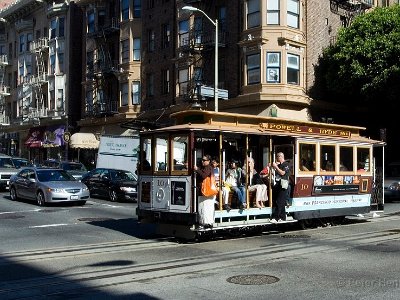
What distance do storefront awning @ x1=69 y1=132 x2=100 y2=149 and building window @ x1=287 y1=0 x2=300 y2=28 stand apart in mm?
17545

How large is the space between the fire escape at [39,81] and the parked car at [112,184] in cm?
2498

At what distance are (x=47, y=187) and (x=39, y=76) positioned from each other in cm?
3142

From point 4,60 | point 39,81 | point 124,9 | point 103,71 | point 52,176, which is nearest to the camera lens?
point 52,176

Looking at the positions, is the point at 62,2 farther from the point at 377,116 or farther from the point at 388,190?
the point at 388,190

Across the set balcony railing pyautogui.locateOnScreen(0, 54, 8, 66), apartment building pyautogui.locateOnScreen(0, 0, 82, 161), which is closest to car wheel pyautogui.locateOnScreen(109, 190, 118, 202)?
apartment building pyautogui.locateOnScreen(0, 0, 82, 161)

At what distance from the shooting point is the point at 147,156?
13.6m

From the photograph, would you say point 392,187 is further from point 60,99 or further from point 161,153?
point 60,99

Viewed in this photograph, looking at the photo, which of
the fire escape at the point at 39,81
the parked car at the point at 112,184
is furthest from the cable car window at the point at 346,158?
the fire escape at the point at 39,81

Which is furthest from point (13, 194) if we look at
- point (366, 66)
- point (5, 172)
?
point (366, 66)

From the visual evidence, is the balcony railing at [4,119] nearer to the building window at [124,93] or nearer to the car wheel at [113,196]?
the building window at [124,93]

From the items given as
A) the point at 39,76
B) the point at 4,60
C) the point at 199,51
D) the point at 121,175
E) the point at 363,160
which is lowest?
the point at 121,175

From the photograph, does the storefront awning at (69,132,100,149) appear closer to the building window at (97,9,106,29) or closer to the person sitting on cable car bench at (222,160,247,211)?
the building window at (97,9,106,29)

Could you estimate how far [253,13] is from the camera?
30.5 metres

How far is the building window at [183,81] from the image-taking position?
34.5m
